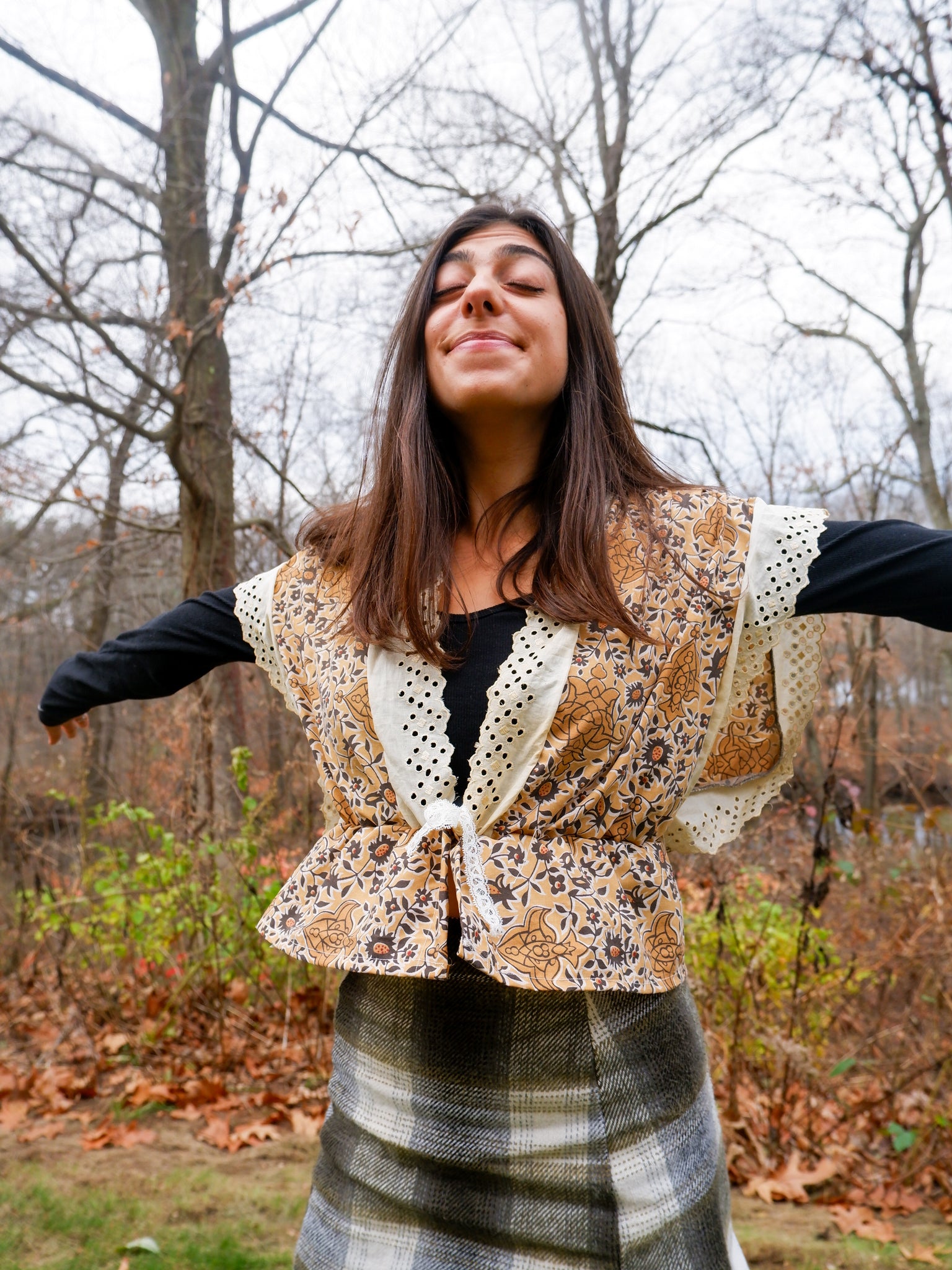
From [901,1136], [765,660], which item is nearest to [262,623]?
[765,660]

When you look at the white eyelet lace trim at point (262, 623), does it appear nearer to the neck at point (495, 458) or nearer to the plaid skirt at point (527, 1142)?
the neck at point (495, 458)

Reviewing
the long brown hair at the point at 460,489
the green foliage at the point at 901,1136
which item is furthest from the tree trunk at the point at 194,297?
the green foliage at the point at 901,1136

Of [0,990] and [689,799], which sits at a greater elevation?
[689,799]

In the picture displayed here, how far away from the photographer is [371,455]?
1906 millimetres

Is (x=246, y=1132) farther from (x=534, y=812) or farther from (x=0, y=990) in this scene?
(x=534, y=812)

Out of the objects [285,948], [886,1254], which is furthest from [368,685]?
[886,1254]

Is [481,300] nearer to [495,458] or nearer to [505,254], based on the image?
[505,254]

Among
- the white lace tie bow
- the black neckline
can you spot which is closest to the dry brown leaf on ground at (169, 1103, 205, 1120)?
the white lace tie bow

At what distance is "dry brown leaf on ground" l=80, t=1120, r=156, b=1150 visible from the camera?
319 centimetres

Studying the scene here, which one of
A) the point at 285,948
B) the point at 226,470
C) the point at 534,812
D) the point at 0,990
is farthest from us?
the point at 226,470

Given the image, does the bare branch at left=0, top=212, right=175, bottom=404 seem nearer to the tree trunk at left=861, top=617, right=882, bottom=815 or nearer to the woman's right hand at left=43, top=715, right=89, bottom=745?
the woman's right hand at left=43, top=715, right=89, bottom=745

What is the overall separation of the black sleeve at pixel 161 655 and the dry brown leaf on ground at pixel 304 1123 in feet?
6.84

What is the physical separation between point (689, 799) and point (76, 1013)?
2.92 metres

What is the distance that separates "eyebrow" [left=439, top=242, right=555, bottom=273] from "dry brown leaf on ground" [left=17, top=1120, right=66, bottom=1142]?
123 inches
